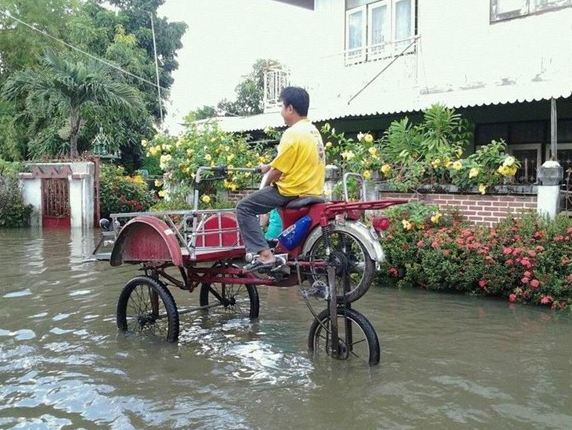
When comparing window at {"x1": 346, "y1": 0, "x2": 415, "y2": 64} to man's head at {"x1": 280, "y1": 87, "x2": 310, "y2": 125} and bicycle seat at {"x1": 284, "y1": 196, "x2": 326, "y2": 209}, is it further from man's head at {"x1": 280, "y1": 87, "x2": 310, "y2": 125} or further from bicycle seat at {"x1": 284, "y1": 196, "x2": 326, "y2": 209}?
bicycle seat at {"x1": 284, "y1": 196, "x2": 326, "y2": 209}

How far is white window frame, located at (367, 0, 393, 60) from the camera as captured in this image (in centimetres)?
1391

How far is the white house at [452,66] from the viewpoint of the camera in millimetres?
10922

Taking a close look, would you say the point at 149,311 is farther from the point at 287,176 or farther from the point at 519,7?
the point at 519,7

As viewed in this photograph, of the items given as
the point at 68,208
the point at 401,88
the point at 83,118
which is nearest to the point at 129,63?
the point at 83,118

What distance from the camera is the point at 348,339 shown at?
17.6 ft

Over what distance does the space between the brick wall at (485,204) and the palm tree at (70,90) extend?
12.8 m

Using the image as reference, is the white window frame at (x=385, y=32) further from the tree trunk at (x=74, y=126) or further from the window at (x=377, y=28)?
the tree trunk at (x=74, y=126)

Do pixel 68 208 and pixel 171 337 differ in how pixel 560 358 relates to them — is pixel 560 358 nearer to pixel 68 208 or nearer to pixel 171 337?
pixel 171 337

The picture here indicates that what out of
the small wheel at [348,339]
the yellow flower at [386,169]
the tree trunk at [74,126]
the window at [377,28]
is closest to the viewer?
the small wheel at [348,339]

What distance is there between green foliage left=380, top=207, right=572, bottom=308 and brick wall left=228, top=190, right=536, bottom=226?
0.24m

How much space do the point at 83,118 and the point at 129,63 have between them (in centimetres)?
690

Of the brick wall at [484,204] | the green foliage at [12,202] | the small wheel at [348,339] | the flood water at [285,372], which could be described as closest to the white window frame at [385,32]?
the brick wall at [484,204]

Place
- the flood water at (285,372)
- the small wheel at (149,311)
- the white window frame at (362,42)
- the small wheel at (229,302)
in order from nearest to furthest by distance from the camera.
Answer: the flood water at (285,372) → the small wheel at (149,311) → the small wheel at (229,302) → the white window frame at (362,42)

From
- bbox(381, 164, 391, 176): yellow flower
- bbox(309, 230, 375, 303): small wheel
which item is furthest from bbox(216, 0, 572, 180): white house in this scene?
bbox(309, 230, 375, 303): small wheel
